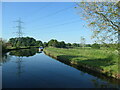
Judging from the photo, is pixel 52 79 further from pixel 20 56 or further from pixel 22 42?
pixel 22 42

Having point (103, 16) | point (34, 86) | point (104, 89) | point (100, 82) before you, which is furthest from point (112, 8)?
point (34, 86)

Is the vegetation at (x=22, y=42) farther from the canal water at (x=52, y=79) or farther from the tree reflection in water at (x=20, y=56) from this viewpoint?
the canal water at (x=52, y=79)

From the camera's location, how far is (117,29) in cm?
737

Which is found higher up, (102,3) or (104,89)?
(102,3)

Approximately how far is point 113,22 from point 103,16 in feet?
2.46

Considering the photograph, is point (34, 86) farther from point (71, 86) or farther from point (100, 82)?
point (100, 82)

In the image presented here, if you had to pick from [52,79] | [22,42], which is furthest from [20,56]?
[22,42]

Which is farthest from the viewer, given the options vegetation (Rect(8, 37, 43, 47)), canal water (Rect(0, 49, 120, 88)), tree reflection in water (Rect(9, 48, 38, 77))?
vegetation (Rect(8, 37, 43, 47))

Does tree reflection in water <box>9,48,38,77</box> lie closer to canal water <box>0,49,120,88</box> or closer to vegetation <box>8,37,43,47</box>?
canal water <box>0,49,120,88</box>

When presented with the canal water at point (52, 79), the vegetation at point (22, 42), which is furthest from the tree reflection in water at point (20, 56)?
the vegetation at point (22, 42)

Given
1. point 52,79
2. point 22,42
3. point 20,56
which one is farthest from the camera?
point 22,42

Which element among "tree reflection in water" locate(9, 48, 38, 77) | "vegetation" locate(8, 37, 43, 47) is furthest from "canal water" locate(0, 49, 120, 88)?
"vegetation" locate(8, 37, 43, 47)

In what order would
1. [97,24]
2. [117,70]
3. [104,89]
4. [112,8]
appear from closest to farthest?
[112,8], [97,24], [104,89], [117,70]

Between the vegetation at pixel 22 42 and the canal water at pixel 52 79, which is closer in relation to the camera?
the canal water at pixel 52 79
